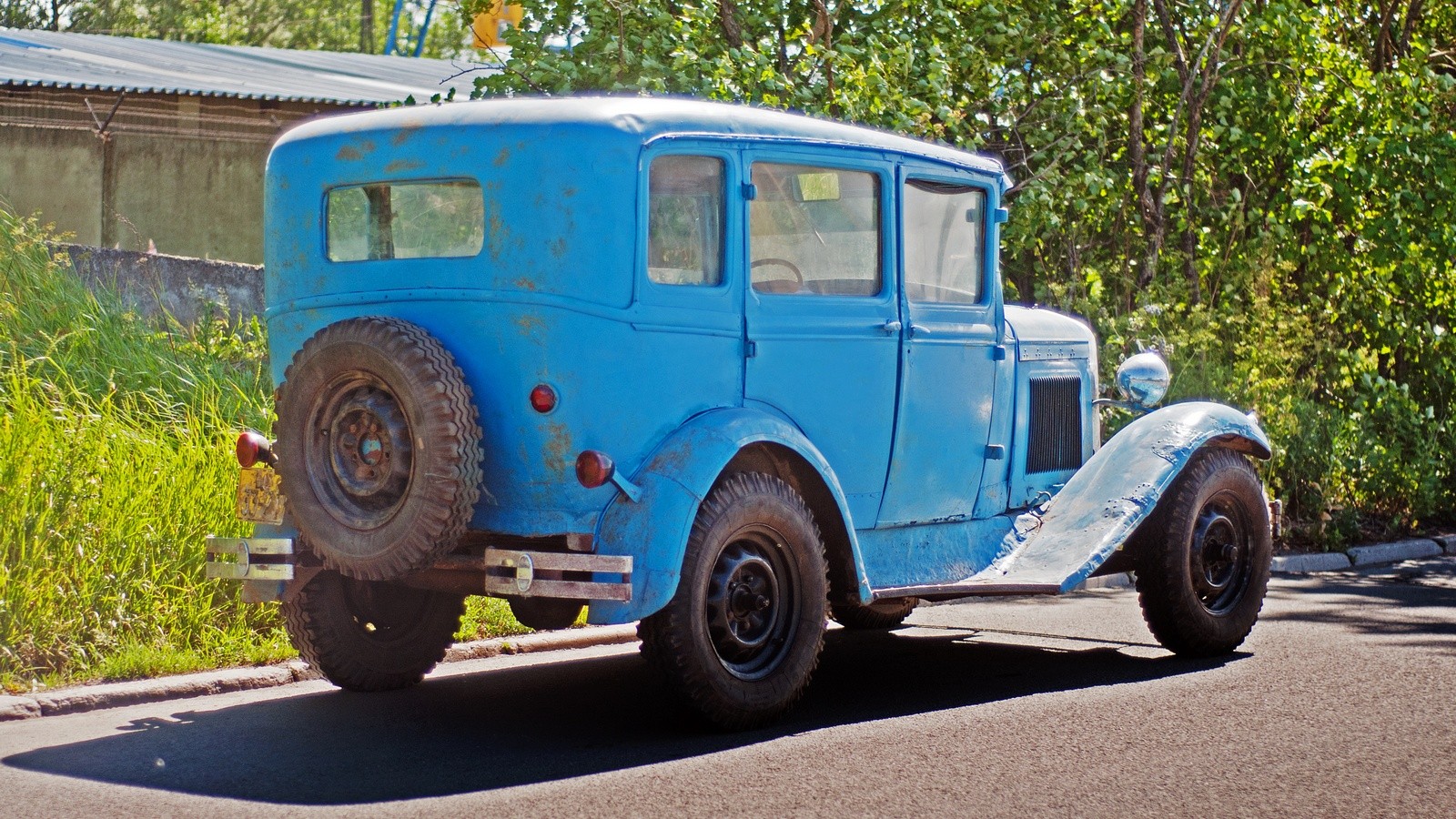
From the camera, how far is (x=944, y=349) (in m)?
7.17

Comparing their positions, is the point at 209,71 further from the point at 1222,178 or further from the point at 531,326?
the point at 531,326

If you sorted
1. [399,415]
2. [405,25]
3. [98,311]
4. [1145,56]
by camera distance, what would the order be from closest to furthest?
[399,415], [98,311], [1145,56], [405,25]

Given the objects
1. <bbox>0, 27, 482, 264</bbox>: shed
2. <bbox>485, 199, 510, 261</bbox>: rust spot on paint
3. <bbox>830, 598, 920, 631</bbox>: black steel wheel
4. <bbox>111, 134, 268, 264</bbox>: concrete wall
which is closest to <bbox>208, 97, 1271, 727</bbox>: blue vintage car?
<bbox>485, 199, 510, 261</bbox>: rust spot on paint

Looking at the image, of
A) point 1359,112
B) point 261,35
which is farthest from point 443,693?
point 261,35

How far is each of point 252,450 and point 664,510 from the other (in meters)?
1.67

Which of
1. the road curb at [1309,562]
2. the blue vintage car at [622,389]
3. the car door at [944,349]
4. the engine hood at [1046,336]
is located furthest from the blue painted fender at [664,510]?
the road curb at [1309,562]

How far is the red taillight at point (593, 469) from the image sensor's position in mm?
5656

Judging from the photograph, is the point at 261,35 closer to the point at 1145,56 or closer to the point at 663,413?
the point at 1145,56

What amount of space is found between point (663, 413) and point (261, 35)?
41693 millimetres

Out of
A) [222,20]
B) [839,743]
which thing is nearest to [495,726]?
[839,743]

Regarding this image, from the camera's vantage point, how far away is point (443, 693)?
22.4 ft

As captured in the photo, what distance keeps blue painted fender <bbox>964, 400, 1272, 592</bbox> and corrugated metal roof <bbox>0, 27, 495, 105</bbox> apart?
835cm

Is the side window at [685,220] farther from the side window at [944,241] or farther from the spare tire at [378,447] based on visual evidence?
the side window at [944,241]

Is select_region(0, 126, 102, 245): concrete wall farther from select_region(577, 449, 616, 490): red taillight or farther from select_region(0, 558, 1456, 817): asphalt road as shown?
select_region(577, 449, 616, 490): red taillight
